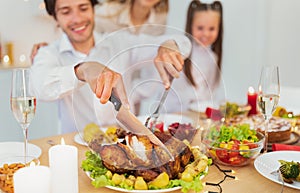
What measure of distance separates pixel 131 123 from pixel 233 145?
1.01 feet

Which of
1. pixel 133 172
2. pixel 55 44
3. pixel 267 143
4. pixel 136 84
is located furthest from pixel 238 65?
pixel 133 172

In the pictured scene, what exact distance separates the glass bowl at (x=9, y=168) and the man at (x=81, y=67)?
16 cm

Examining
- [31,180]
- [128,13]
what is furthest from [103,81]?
[128,13]

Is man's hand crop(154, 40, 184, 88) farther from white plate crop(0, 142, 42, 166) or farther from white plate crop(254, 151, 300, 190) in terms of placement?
white plate crop(0, 142, 42, 166)

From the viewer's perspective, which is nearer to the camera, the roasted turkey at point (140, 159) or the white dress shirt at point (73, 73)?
the roasted turkey at point (140, 159)

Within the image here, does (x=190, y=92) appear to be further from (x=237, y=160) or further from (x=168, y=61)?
(x=237, y=160)

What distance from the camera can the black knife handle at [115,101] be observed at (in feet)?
3.20

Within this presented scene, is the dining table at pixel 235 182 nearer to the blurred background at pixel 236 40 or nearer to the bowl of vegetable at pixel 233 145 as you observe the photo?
the bowl of vegetable at pixel 233 145

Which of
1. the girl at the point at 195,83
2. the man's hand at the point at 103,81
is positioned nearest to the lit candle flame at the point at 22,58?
the girl at the point at 195,83

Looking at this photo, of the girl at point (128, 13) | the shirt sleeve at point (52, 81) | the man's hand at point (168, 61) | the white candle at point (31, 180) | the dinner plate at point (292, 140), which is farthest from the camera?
the girl at point (128, 13)

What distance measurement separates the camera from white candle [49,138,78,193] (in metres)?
0.82

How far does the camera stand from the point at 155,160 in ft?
3.00

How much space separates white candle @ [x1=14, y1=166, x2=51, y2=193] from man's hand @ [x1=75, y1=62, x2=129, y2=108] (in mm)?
271

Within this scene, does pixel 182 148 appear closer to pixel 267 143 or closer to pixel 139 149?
pixel 139 149
